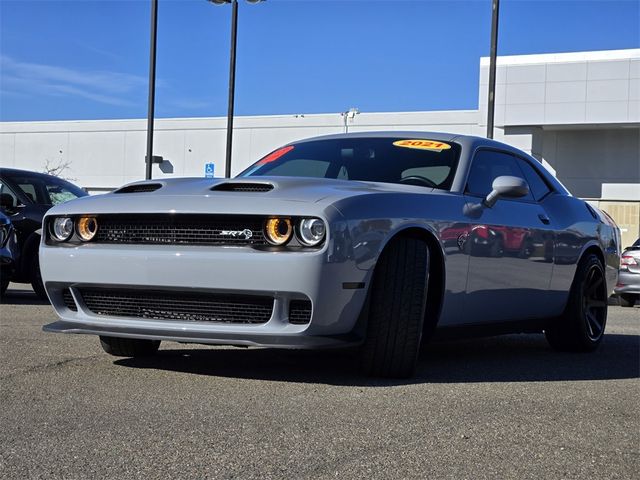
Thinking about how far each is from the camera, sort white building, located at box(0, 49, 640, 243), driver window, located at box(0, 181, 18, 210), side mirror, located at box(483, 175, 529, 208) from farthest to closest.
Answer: white building, located at box(0, 49, 640, 243)
driver window, located at box(0, 181, 18, 210)
side mirror, located at box(483, 175, 529, 208)

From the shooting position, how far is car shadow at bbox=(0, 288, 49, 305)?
10.0m

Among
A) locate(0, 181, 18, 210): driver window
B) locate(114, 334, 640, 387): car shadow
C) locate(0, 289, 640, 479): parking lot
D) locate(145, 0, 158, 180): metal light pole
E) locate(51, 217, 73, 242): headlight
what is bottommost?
locate(114, 334, 640, 387): car shadow

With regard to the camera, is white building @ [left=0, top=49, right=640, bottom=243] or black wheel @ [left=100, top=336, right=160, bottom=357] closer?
black wheel @ [left=100, top=336, right=160, bottom=357]

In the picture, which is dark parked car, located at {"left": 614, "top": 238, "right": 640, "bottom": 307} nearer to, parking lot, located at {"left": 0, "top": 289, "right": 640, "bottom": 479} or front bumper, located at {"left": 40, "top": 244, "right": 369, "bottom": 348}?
parking lot, located at {"left": 0, "top": 289, "right": 640, "bottom": 479}

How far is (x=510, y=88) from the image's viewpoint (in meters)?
33.6

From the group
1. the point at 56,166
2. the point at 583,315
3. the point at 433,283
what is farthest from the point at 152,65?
the point at 56,166

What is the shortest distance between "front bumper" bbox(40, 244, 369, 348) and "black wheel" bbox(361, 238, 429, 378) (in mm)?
154

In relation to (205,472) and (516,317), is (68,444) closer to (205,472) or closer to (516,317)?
(205,472)

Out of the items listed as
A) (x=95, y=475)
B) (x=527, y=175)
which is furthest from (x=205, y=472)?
(x=527, y=175)

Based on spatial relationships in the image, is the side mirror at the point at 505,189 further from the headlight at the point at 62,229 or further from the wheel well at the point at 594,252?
the headlight at the point at 62,229

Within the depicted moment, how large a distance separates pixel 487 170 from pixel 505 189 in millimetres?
502

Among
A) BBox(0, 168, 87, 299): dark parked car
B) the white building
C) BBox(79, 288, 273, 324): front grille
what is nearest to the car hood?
BBox(79, 288, 273, 324): front grille

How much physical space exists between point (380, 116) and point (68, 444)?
36210mm

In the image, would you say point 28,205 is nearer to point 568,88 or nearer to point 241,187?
point 241,187
